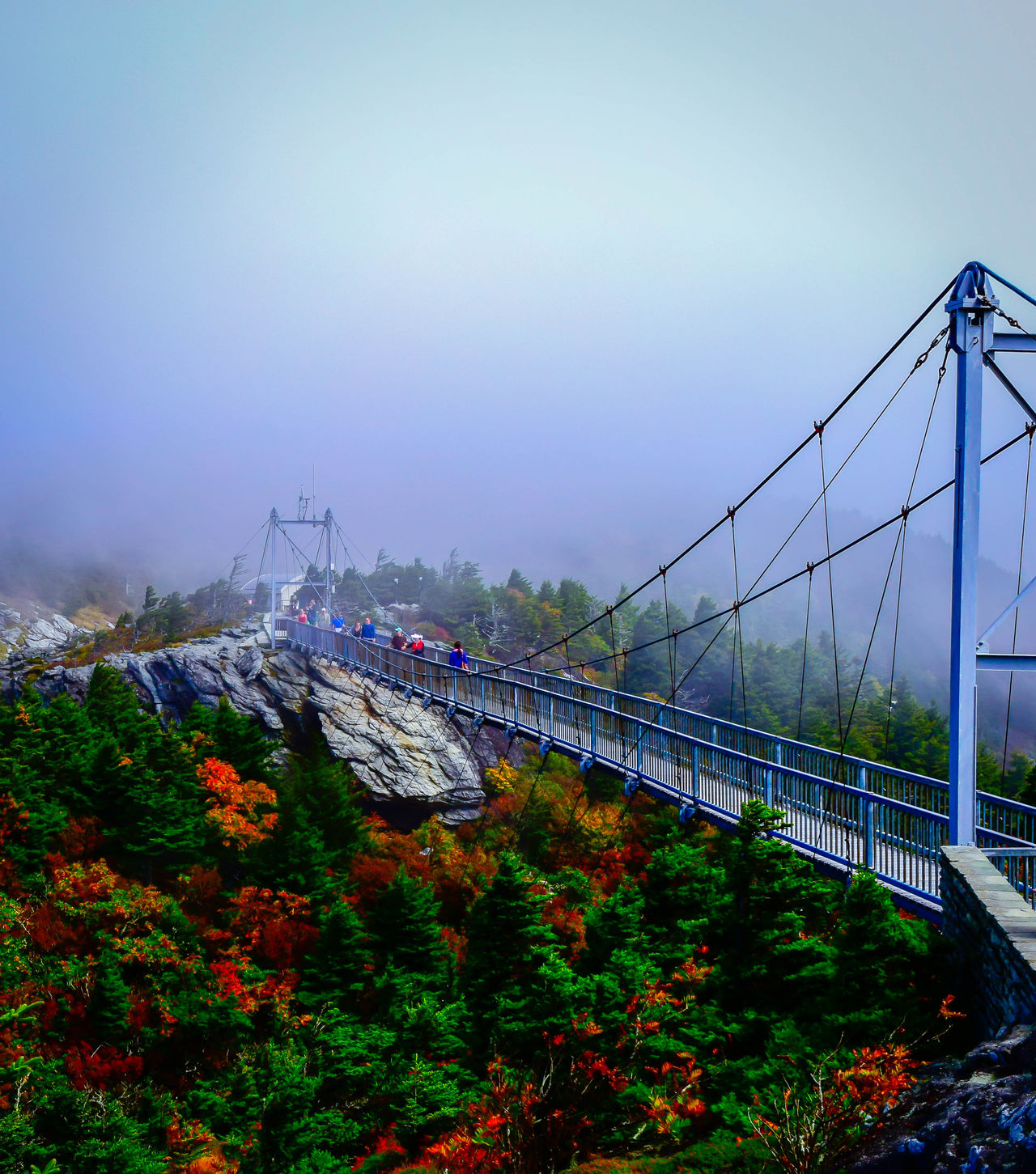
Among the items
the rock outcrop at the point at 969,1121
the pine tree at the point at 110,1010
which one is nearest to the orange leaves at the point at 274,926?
the pine tree at the point at 110,1010

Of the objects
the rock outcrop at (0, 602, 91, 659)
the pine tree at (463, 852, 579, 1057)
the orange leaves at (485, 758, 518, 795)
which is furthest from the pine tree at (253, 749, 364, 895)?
the rock outcrop at (0, 602, 91, 659)

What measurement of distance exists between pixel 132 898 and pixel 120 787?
171 inches

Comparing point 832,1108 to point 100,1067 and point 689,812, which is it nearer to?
point 689,812

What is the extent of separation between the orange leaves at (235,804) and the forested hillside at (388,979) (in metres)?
0.10

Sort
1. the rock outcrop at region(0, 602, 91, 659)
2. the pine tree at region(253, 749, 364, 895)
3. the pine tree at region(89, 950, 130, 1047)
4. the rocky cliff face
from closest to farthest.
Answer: the pine tree at region(89, 950, 130, 1047), the pine tree at region(253, 749, 364, 895), the rocky cliff face, the rock outcrop at region(0, 602, 91, 659)

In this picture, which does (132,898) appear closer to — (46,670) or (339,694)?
(339,694)

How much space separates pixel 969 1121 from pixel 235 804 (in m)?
25.1

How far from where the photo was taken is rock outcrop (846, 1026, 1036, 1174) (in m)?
4.10

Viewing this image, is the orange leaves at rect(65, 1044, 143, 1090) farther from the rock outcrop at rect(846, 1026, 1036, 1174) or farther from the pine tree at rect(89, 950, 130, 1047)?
the rock outcrop at rect(846, 1026, 1036, 1174)

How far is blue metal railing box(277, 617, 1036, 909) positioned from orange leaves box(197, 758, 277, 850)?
10.5 m

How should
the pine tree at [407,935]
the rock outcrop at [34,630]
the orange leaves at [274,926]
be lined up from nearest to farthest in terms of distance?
the pine tree at [407,935] → the orange leaves at [274,926] → the rock outcrop at [34,630]

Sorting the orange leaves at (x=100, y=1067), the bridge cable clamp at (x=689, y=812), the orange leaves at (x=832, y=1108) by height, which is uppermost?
the bridge cable clamp at (x=689, y=812)

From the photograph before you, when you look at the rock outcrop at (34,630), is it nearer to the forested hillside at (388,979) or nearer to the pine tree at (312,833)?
the forested hillside at (388,979)

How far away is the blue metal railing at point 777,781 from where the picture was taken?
818 cm
